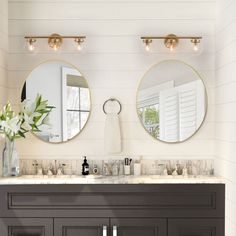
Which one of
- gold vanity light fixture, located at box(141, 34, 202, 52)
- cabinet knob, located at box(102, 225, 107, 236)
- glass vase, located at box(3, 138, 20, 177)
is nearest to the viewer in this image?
cabinet knob, located at box(102, 225, 107, 236)

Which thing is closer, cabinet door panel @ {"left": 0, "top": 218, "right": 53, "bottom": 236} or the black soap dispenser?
cabinet door panel @ {"left": 0, "top": 218, "right": 53, "bottom": 236}

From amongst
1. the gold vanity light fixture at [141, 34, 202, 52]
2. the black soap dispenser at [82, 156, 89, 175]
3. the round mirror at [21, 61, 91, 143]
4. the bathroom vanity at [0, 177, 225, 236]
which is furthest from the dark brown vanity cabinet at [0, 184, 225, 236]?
the gold vanity light fixture at [141, 34, 202, 52]

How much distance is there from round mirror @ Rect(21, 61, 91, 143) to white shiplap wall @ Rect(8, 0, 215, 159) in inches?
2.4

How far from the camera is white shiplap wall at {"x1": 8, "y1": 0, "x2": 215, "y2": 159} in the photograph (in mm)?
3514

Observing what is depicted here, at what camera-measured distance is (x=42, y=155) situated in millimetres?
3539

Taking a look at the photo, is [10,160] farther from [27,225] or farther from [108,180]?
[108,180]

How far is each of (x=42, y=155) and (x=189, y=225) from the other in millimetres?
1318

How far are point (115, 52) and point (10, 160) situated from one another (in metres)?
1.22

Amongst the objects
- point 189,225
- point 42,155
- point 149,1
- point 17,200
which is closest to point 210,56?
point 149,1

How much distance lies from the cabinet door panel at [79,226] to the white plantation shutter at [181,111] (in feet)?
2.89

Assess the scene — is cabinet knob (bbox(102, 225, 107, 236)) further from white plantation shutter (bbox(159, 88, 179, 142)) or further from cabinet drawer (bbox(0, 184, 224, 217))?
white plantation shutter (bbox(159, 88, 179, 142))

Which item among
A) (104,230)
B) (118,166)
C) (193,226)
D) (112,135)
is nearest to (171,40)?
(112,135)

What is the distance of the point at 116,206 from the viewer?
314 cm

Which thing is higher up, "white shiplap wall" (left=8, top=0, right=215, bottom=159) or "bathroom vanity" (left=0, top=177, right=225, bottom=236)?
"white shiplap wall" (left=8, top=0, right=215, bottom=159)
